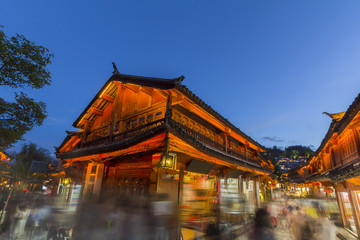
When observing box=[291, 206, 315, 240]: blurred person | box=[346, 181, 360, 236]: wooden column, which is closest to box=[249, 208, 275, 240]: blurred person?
box=[291, 206, 315, 240]: blurred person

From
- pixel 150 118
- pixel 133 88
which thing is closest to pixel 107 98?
pixel 133 88

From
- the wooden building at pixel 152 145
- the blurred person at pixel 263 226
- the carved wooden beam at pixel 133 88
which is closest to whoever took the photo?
the blurred person at pixel 263 226

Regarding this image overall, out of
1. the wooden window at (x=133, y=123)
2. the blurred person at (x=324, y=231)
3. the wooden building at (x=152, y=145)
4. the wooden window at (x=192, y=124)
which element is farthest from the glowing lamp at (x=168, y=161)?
the blurred person at (x=324, y=231)

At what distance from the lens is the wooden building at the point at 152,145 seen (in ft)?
28.0

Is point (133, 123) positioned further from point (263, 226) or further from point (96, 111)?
point (263, 226)

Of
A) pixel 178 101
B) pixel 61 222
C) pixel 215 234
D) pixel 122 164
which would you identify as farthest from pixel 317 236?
pixel 61 222

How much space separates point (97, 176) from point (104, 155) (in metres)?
2.02

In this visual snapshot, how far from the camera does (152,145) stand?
28.4ft

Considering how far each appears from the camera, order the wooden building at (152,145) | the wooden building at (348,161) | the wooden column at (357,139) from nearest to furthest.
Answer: the wooden building at (152,145), the wooden building at (348,161), the wooden column at (357,139)

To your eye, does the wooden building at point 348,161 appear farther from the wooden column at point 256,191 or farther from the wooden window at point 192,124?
the wooden window at point 192,124

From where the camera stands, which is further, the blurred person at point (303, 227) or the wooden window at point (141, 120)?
the wooden window at point (141, 120)

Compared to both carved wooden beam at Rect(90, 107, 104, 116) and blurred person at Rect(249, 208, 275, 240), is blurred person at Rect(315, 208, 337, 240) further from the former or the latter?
carved wooden beam at Rect(90, 107, 104, 116)

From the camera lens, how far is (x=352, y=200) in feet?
39.1

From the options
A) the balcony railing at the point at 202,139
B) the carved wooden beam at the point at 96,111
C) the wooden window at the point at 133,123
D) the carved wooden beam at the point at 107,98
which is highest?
the carved wooden beam at the point at 107,98
